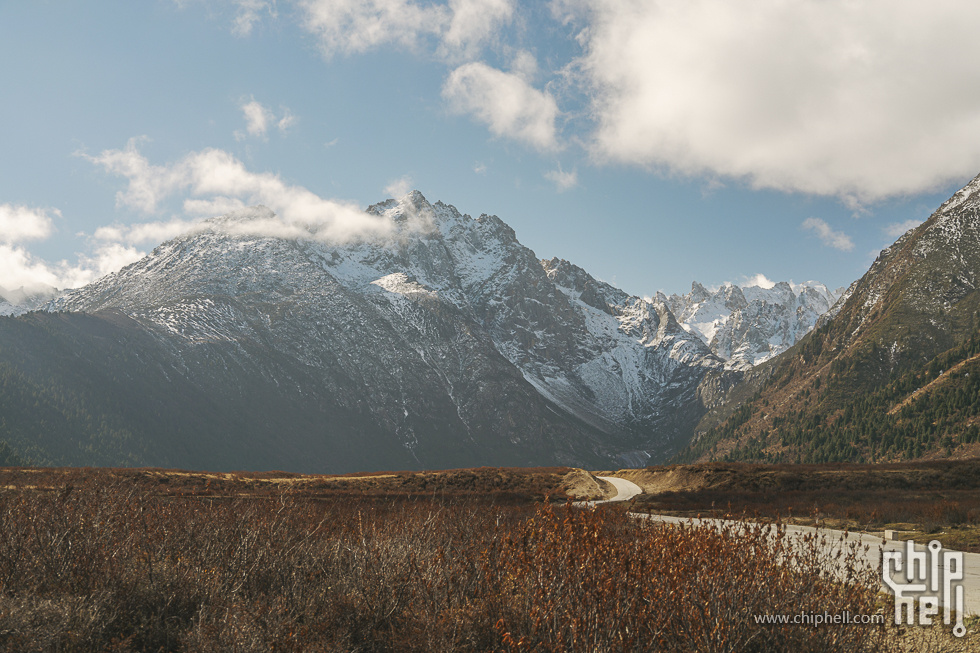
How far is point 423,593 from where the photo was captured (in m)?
8.42

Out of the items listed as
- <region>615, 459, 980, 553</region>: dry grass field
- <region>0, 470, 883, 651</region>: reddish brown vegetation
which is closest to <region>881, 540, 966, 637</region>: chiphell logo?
<region>0, 470, 883, 651</region>: reddish brown vegetation

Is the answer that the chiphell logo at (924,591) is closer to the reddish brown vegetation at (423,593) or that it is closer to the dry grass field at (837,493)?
the reddish brown vegetation at (423,593)

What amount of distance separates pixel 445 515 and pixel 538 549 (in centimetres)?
842

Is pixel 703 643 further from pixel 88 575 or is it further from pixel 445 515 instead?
pixel 445 515

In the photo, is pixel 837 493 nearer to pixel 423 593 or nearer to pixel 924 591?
pixel 924 591

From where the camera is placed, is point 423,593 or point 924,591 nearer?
point 423,593

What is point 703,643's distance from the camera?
6410mm

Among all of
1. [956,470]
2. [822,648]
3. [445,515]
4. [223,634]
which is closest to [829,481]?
[956,470]

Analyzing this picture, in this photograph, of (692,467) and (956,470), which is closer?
(956,470)

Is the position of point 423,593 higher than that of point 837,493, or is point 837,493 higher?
point 423,593

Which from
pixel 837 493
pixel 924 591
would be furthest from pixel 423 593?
pixel 837 493

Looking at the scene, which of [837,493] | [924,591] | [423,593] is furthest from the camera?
[837,493]

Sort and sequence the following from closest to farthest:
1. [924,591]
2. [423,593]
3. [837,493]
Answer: [423,593] → [924,591] → [837,493]

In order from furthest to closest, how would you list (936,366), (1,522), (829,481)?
1. (936,366)
2. (829,481)
3. (1,522)
